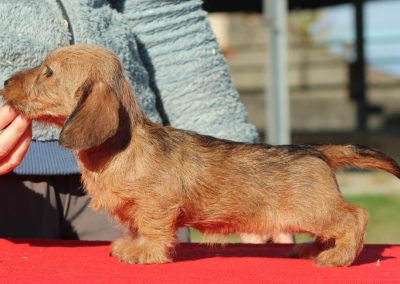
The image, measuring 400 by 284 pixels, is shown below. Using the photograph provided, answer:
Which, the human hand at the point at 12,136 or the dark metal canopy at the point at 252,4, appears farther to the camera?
the dark metal canopy at the point at 252,4

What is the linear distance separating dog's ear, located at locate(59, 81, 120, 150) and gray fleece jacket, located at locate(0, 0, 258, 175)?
0.69m

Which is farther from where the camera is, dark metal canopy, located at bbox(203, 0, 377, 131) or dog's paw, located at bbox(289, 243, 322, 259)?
dark metal canopy, located at bbox(203, 0, 377, 131)

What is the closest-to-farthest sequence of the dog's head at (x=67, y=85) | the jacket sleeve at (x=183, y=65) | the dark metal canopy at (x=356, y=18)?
1. the dog's head at (x=67, y=85)
2. the jacket sleeve at (x=183, y=65)
3. the dark metal canopy at (x=356, y=18)

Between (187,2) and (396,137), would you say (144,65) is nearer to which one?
(187,2)

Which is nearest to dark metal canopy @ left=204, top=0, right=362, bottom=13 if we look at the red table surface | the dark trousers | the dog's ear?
the dark trousers

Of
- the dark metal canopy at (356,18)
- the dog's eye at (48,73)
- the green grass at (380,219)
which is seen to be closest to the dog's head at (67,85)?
the dog's eye at (48,73)

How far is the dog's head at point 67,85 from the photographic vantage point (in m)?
2.12

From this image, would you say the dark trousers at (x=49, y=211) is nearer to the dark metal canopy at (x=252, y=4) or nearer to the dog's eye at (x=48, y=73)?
the dog's eye at (x=48, y=73)

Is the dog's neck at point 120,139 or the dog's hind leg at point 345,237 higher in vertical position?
the dog's neck at point 120,139

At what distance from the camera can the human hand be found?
2275mm

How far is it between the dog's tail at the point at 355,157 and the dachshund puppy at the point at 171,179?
0.09 meters

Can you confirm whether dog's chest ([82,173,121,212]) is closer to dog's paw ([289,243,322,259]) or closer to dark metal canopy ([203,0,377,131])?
dog's paw ([289,243,322,259])

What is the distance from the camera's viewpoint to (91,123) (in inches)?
80.7

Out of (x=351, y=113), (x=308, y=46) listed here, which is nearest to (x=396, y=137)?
(x=351, y=113)
